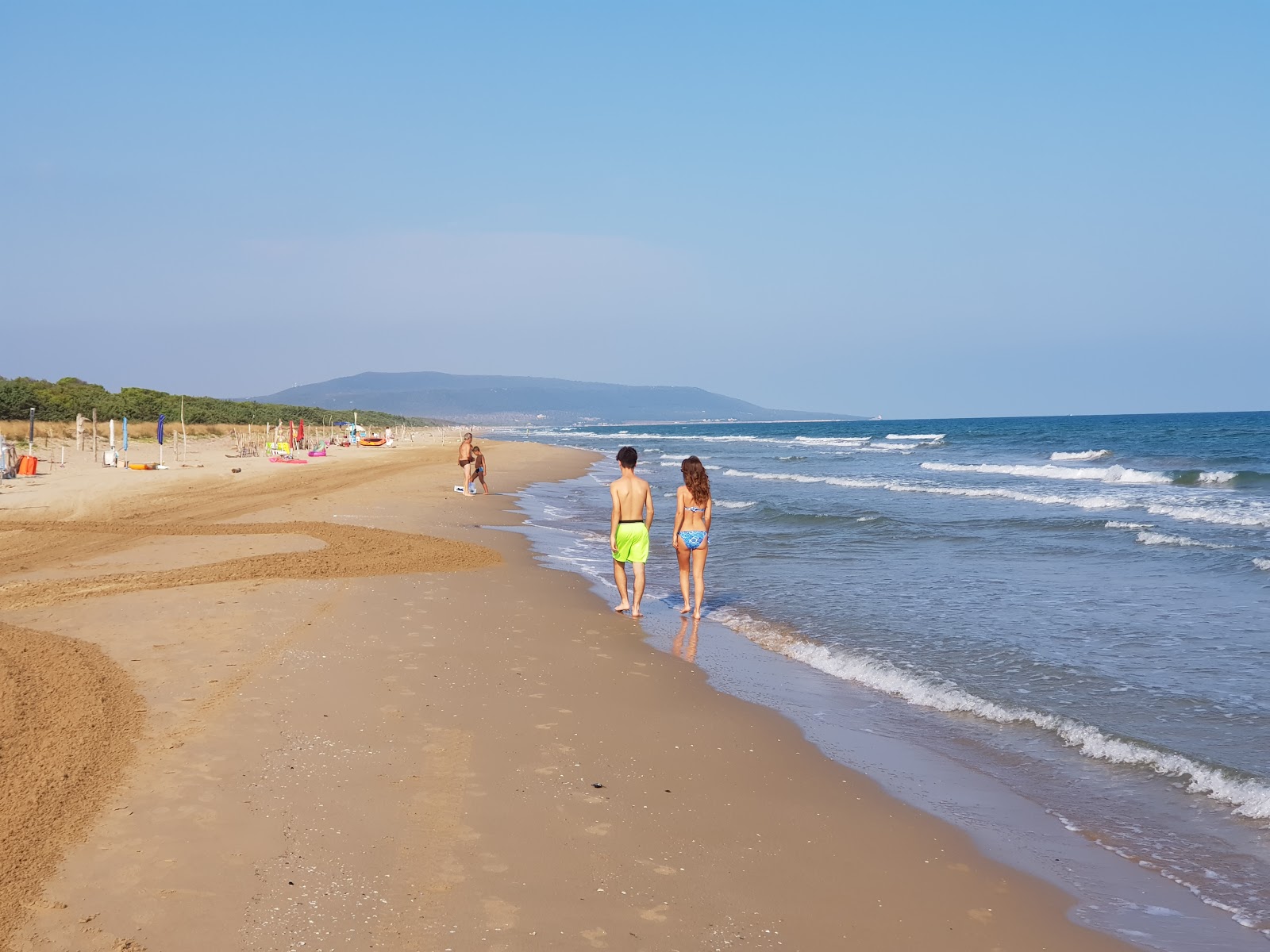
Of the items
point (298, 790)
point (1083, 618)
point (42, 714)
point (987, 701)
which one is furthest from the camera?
point (1083, 618)

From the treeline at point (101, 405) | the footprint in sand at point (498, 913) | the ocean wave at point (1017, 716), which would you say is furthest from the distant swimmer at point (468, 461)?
the treeline at point (101, 405)

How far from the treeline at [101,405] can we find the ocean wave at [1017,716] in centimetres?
4504

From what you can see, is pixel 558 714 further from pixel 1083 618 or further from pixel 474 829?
pixel 1083 618

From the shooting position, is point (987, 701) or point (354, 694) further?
point (987, 701)

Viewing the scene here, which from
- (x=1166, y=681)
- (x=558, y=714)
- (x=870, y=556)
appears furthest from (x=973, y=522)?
(x=558, y=714)

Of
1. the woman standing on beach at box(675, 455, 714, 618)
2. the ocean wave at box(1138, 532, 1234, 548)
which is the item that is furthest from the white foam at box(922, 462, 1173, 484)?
the woman standing on beach at box(675, 455, 714, 618)

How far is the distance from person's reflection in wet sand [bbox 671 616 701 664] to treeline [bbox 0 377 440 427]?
4363 cm

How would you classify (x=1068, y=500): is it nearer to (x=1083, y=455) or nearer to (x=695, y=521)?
(x=695, y=521)

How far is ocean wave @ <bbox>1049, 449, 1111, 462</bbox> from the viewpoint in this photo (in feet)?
154

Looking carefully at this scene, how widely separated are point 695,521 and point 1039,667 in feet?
11.7

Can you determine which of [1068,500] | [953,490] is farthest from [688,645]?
[953,490]

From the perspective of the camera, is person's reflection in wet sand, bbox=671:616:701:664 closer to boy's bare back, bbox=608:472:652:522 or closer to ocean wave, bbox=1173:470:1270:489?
boy's bare back, bbox=608:472:652:522

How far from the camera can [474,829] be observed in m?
4.34

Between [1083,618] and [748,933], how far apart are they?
7.52 meters
